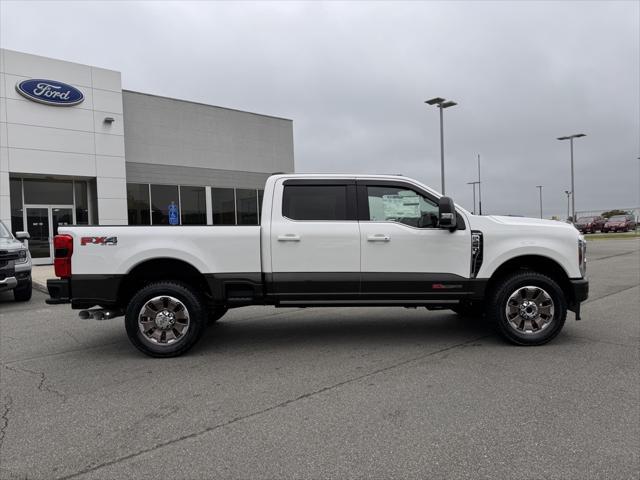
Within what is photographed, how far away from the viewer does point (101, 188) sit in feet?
66.9

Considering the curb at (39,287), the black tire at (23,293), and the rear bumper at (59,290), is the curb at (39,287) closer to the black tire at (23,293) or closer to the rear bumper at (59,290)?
the black tire at (23,293)

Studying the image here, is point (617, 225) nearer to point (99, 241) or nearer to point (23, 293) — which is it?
point (23, 293)

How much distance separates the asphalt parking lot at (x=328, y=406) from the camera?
2959mm

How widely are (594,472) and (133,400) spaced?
11.4ft

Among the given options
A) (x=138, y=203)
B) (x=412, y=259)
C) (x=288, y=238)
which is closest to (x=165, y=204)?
(x=138, y=203)

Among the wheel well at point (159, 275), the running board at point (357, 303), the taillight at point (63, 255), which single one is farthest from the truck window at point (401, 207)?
the taillight at point (63, 255)

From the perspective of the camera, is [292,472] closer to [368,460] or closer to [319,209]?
[368,460]

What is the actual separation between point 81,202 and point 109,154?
2.50 meters

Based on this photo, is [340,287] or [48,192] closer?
[340,287]

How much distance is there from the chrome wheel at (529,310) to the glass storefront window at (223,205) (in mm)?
20920

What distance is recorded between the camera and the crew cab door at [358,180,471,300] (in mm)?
5539

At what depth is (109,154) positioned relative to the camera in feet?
67.5

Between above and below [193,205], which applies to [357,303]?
below

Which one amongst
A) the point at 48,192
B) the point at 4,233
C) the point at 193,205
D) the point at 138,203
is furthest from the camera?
the point at 193,205
